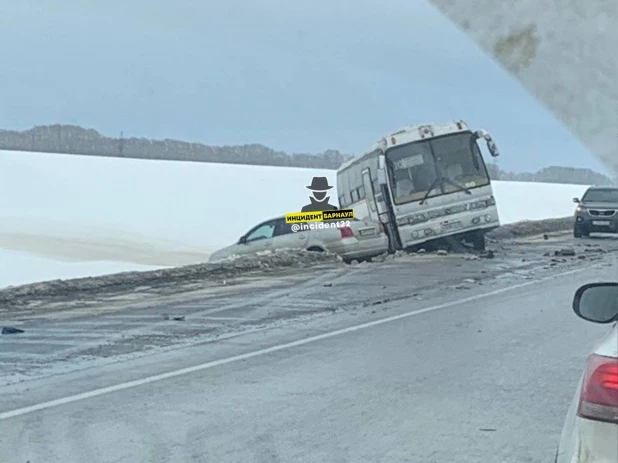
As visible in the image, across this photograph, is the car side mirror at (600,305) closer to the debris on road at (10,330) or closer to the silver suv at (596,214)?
the debris on road at (10,330)

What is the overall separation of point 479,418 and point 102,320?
6.99 meters

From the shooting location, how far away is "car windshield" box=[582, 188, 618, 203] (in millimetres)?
32469

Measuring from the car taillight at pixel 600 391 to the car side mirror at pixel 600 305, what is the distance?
0.65 metres

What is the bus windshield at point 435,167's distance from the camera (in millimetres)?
22688

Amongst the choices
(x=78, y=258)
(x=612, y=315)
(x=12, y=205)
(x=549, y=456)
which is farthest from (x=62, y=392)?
(x=12, y=205)

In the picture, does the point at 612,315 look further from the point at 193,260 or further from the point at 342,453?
the point at 193,260

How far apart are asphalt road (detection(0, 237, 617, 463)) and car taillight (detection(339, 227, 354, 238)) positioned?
10.9 m

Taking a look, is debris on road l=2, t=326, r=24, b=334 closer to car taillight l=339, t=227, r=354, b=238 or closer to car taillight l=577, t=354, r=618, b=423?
car taillight l=577, t=354, r=618, b=423

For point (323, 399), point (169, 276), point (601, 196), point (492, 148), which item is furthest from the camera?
point (601, 196)

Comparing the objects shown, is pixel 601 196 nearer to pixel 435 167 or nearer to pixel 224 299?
pixel 435 167

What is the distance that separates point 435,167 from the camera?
22.9m

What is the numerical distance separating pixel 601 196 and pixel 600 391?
101ft

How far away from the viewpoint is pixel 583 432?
122 inches

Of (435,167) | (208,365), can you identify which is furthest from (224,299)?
(435,167)
